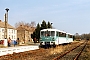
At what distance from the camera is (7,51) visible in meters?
20.7

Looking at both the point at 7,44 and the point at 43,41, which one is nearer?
the point at 43,41

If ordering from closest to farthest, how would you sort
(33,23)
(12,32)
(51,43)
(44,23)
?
(51,43), (44,23), (12,32), (33,23)

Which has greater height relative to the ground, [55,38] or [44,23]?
[44,23]

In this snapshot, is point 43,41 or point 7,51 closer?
point 7,51

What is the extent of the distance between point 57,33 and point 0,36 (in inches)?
2196

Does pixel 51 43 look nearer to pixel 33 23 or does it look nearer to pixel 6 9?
pixel 6 9

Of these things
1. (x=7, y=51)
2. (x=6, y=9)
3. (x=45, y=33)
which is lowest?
(x=7, y=51)

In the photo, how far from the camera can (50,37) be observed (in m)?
31.1

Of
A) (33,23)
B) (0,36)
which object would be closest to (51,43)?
(0,36)

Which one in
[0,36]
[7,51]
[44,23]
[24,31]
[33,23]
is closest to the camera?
[7,51]

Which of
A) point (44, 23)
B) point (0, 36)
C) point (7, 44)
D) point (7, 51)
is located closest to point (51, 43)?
point (7, 44)

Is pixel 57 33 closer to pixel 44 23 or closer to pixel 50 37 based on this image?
pixel 50 37

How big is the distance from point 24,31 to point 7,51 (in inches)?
3672

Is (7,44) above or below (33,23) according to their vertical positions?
below
